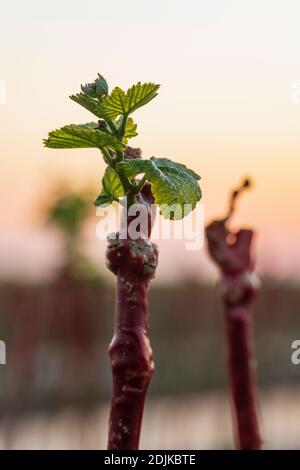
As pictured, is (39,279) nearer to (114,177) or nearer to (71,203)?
(71,203)

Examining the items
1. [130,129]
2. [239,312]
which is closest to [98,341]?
[239,312]

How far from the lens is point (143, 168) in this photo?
0.46 meters

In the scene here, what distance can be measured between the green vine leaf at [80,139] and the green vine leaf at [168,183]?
0.02m

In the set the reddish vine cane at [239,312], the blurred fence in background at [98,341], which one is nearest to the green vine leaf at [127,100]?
the reddish vine cane at [239,312]

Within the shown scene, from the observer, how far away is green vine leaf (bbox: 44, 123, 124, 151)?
47cm

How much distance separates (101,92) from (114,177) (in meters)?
0.05

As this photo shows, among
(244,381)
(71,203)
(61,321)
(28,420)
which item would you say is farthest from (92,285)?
(244,381)

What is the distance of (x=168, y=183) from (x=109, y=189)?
0.04m

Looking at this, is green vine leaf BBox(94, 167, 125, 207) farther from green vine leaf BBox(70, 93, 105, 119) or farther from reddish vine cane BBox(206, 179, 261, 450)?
reddish vine cane BBox(206, 179, 261, 450)

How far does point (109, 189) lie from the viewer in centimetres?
50

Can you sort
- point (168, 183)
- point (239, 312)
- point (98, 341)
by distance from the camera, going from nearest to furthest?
point (168, 183) < point (239, 312) < point (98, 341)

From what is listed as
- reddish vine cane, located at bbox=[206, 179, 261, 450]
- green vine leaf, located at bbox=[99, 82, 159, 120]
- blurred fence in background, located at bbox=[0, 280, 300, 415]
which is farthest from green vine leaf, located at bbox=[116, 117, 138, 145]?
blurred fence in background, located at bbox=[0, 280, 300, 415]

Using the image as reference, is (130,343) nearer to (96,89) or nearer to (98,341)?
(96,89)

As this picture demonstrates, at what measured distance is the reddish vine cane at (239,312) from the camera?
27.4 inches
